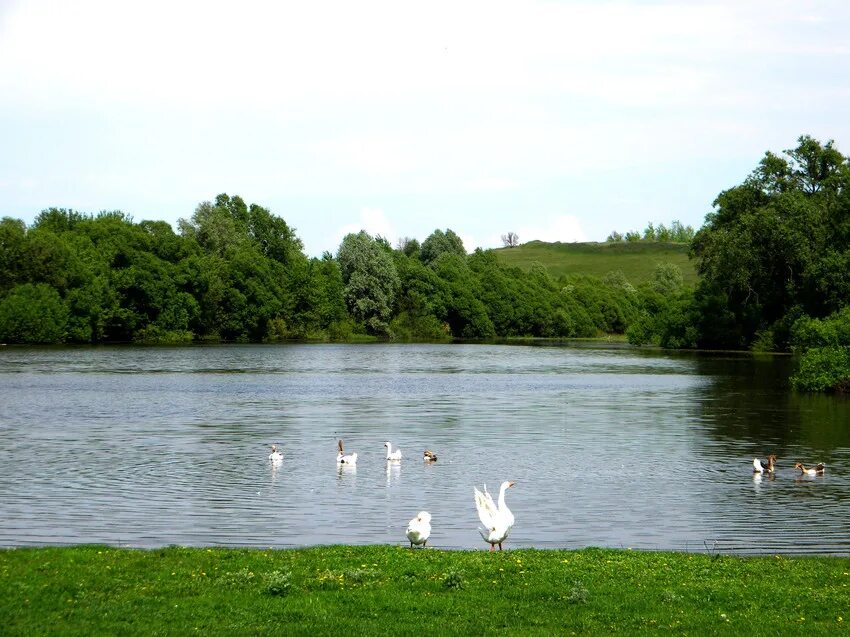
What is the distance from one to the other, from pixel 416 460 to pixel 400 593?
20660 millimetres

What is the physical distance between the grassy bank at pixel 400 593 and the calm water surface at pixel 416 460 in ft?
15.6

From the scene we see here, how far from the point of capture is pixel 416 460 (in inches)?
1351

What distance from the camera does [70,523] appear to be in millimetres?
22672

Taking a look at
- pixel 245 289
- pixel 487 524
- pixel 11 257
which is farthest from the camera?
pixel 245 289

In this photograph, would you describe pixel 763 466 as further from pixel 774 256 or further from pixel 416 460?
pixel 774 256

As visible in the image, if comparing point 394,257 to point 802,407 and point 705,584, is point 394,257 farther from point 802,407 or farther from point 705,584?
point 705,584

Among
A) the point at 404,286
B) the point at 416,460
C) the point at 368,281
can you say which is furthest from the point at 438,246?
the point at 416,460

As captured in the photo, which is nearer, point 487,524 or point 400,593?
point 400,593

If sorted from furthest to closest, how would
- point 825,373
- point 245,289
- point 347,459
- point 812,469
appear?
point 245,289, point 825,373, point 347,459, point 812,469

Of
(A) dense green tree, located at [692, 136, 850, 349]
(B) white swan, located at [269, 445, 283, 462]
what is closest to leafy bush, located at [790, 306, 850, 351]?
(A) dense green tree, located at [692, 136, 850, 349]

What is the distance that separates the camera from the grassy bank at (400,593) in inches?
483

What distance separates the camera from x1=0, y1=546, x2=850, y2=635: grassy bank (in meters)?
12.3

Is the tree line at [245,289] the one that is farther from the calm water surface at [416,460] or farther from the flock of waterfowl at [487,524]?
the flock of waterfowl at [487,524]

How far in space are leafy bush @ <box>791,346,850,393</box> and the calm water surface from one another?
4.75 feet
